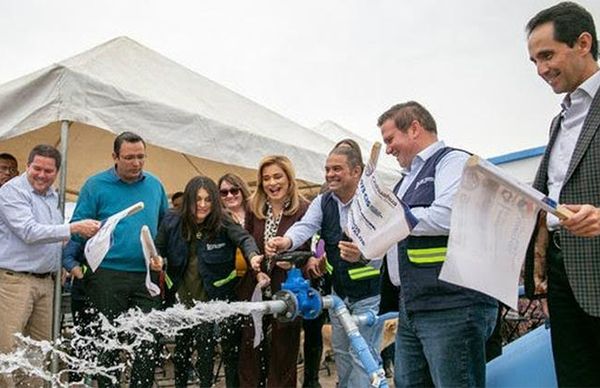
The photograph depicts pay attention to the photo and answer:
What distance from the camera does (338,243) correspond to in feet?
11.8

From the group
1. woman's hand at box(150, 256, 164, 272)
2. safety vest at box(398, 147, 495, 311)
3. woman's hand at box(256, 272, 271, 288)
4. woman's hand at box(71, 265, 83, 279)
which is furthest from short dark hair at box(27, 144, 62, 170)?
safety vest at box(398, 147, 495, 311)

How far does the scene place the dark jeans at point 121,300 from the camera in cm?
399

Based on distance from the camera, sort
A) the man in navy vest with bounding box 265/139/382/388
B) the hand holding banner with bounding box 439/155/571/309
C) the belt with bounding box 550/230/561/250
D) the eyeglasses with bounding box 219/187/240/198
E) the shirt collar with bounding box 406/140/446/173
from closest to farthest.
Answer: the hand holding banner with bounding box 439/155/571/309 < the belt with bounding box 550/230/561/250 < the shirt collar with bounding box 406/140/446/173 < the man in navy vest with bounding box 265/139/382/388 < the eyeglasses with bounding box 219/187/240/198

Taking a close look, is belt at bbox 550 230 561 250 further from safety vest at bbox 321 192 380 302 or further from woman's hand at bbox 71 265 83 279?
woman's hand at bbox 71 265 83 279

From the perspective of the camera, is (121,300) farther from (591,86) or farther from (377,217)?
(591,86)

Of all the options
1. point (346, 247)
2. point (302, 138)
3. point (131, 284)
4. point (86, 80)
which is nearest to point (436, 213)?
point (346, 247)

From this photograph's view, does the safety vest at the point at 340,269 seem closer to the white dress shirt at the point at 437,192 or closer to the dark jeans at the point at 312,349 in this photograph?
the dark jeans at the point at 312,349

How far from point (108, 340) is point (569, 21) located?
3321 mm

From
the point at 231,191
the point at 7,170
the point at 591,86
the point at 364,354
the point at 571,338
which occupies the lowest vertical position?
the point at 364,354

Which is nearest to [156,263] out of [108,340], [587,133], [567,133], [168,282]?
[168,282]

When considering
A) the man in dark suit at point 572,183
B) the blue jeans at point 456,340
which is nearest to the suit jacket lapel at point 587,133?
the man in dark suit at point 572,183

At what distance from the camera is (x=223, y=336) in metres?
4.36

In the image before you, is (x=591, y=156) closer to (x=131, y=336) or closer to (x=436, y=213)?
(x=436, y=213)

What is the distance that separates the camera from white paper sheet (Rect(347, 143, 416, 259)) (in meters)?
2.14
